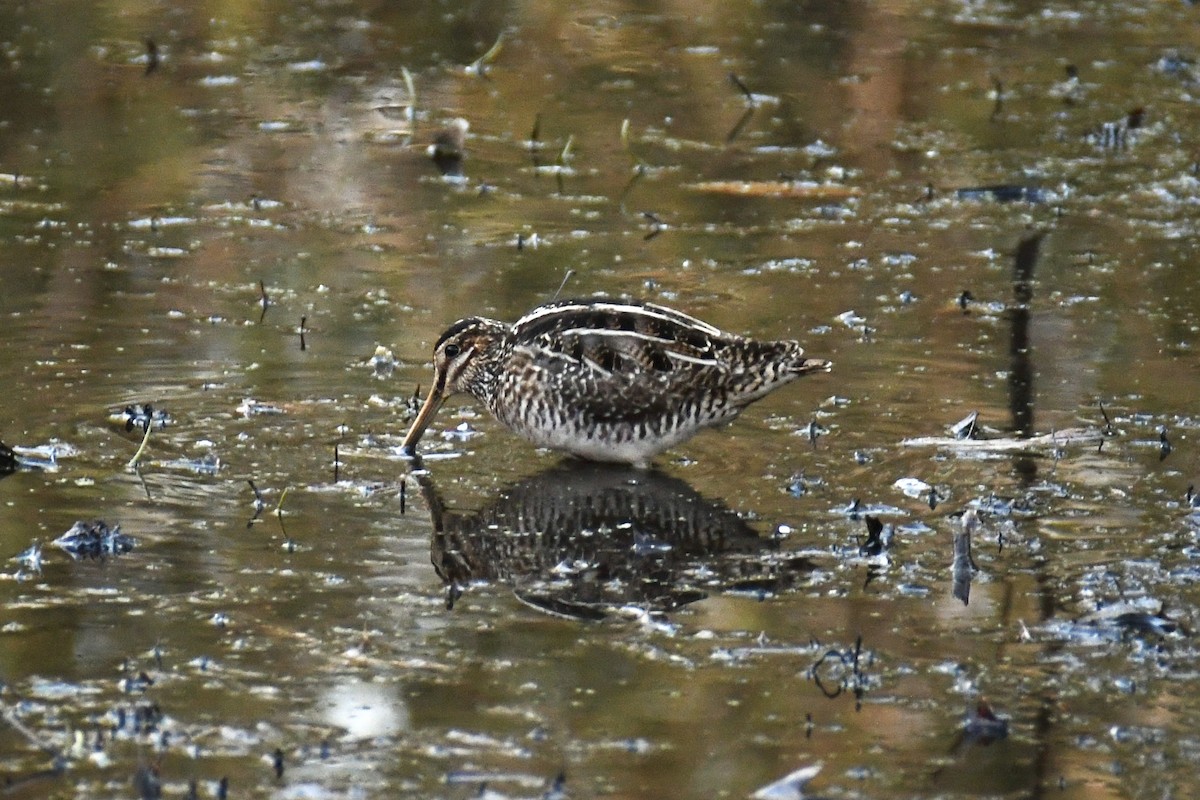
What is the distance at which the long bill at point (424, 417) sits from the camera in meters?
7.24

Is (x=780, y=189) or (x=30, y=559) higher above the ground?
(x=30, y=559)

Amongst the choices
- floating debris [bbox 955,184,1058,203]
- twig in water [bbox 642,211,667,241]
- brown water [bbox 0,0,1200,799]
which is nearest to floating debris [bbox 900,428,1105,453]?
brown water [bbox 0,0,1200,799]

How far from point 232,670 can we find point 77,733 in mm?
537

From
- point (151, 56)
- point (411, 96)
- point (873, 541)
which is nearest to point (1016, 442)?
point (873, 541)

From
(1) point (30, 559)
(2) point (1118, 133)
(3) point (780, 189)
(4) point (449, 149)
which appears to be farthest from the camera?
(2) point (1118, 133)

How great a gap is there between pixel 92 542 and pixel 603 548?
4.99 ft

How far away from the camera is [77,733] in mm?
4836

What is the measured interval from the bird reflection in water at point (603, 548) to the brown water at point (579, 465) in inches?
0.9

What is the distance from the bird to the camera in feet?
23.6

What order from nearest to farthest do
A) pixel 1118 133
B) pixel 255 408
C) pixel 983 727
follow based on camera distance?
pixel 983 727
pixel 255 408
pixel 1118 133

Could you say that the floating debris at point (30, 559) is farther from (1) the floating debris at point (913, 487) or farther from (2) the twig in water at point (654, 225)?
(2) the twig in water at point (654, 225)

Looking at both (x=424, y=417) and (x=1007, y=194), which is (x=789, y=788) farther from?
(x=1007, y=194)

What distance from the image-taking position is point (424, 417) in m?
7.34

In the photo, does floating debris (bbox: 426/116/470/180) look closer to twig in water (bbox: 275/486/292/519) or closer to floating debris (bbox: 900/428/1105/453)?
floating debris (bbox: 900/428/1105/453)
